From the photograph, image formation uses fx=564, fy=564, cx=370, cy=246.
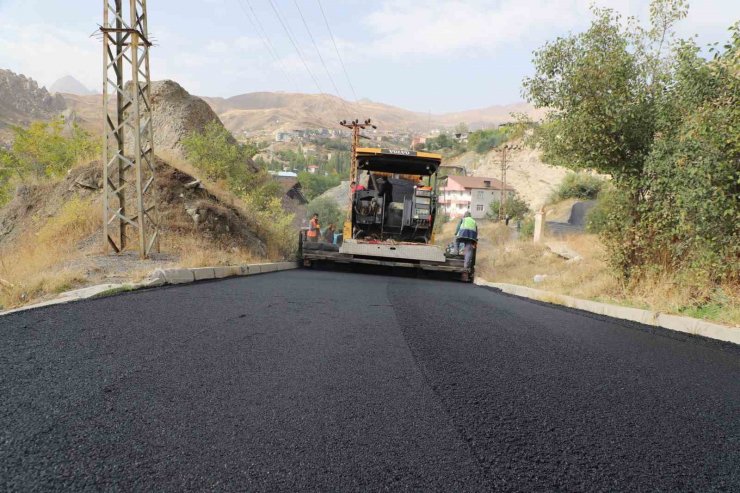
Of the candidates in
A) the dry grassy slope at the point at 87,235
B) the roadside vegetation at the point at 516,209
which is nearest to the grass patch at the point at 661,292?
the dry grassy slope at the point at 87,235

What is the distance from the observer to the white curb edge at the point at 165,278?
656 cm

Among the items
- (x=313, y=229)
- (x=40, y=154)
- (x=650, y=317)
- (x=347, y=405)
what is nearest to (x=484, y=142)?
(x=40, y=154)

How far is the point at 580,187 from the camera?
5375 cm

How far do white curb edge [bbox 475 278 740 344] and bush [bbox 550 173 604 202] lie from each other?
45.1 metres

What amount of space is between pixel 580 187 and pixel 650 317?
49.2 meters

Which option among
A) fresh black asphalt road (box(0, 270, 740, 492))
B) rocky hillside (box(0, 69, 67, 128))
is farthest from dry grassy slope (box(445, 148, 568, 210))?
rocky hillside (box(0, 69, 67, 128))

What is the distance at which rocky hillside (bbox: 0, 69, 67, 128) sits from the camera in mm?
123125

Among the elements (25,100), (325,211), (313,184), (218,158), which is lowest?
(325,211)

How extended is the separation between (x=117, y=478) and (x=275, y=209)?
21.5m

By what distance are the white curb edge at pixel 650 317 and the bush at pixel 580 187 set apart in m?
45.1

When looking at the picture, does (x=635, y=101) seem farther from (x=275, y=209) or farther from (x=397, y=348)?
(x=275, y=209)

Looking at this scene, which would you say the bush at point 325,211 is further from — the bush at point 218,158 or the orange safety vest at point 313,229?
the orange safety vest at point 313,229

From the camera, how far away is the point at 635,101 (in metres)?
9.90

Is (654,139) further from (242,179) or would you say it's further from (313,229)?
(242,179)
